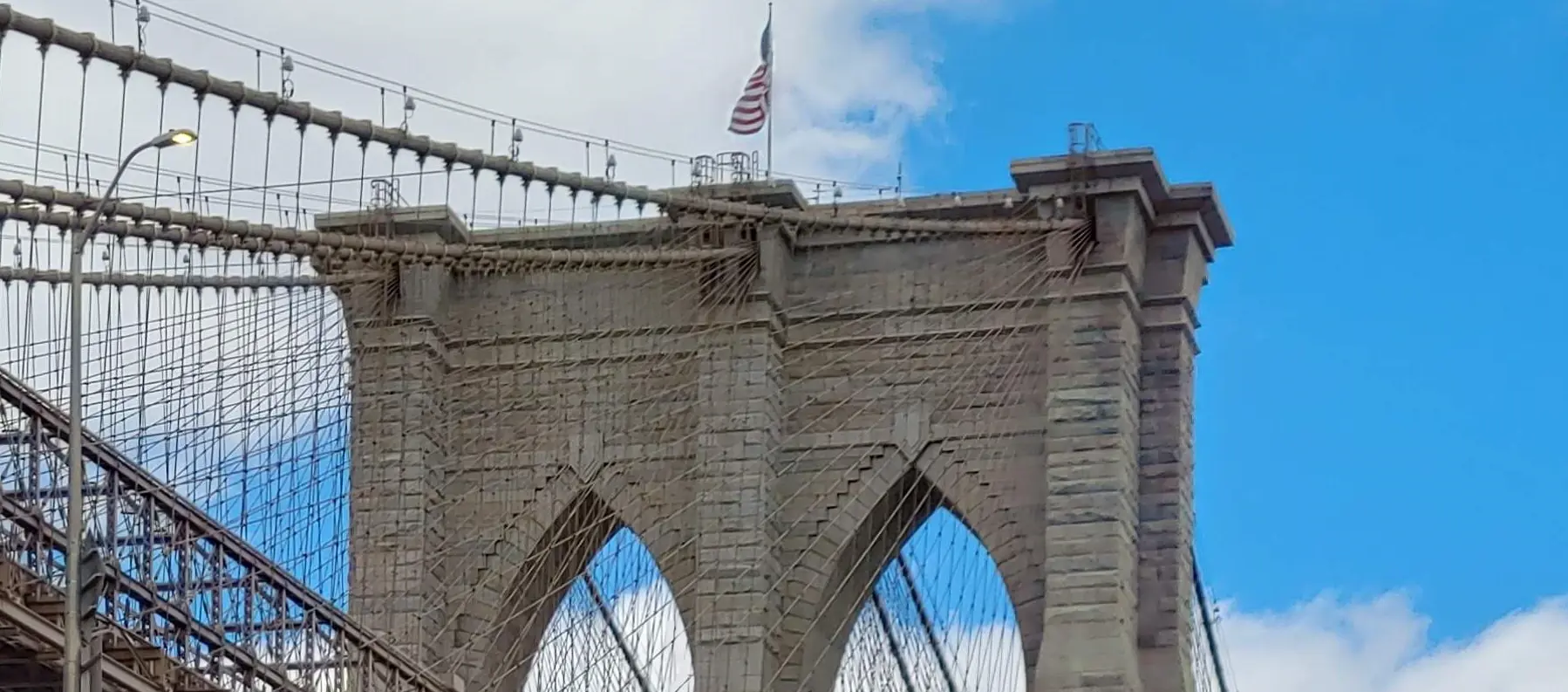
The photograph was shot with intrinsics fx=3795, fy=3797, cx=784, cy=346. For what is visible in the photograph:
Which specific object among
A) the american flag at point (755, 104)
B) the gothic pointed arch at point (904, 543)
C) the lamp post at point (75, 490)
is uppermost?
the american flag at point (755, 104)

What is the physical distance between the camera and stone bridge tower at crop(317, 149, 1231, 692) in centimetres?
4500

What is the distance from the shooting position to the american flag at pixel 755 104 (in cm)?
4753

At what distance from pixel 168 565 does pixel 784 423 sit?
14706 millimetres

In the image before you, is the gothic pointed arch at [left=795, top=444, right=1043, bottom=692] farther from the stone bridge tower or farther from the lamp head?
the lamp head

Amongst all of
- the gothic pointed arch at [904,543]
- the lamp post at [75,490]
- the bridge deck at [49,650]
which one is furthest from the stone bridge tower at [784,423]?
the lamp post at [75,490]

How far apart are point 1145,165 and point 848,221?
11.8ft

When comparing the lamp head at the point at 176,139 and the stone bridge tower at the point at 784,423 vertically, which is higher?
the stone bridge tower at the point at 784,423

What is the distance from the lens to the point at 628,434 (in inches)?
1874

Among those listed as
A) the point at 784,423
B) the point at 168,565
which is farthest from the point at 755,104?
the point at 168,565

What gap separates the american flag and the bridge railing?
12212 millimetres

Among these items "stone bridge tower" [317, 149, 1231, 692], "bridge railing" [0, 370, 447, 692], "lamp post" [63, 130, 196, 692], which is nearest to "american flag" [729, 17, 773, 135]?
"stone bridge tower" [317, 149, 1231, 692]

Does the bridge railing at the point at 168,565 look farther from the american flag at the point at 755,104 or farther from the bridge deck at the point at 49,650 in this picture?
the american flag at the point at 755,104

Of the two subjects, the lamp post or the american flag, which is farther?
the american flag

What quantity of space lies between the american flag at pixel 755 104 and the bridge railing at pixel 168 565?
1221 centimetres
